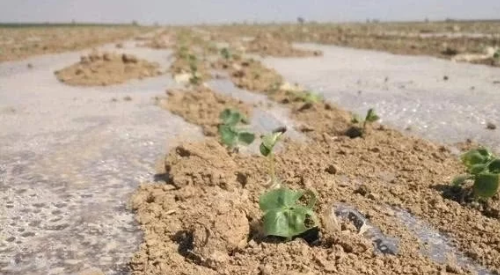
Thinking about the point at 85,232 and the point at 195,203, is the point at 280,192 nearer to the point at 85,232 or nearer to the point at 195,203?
the point at 195,203

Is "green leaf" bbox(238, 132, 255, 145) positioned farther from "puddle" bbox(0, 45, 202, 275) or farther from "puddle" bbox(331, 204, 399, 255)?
"puddle" bbox(331, 204, 399, 255)

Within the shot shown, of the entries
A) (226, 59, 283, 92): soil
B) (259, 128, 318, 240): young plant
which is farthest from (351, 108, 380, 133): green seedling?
(226, 59, 283, 92): soil

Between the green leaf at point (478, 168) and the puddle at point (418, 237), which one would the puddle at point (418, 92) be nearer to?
the green leaf at point (478, 168)

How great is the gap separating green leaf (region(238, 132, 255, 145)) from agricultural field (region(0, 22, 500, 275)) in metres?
0.06

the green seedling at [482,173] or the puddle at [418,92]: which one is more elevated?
the green seedling at [482,173]

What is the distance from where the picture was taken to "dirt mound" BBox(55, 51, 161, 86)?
10.2 metres

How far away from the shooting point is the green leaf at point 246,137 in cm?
490

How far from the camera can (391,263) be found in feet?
9.44

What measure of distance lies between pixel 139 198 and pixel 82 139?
2.16 meters

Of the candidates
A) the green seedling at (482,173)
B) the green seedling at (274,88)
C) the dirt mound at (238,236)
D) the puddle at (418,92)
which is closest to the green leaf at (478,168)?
the green seedling at (482,173)

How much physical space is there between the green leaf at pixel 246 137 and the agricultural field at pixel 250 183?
6 centimetres

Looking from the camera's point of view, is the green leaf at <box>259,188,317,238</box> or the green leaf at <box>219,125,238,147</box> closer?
the green leaf at <box>259,188,317,238</box>

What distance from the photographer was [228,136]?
4914 mm

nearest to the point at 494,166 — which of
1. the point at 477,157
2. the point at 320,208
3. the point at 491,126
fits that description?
the point at 477,157
